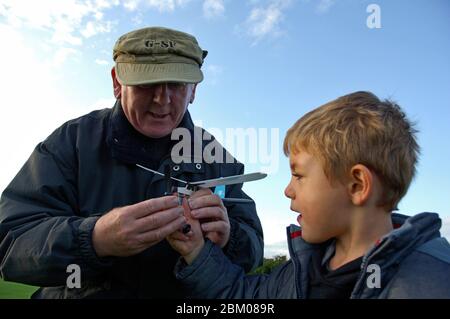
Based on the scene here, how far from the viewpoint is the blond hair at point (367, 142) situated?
2041mm

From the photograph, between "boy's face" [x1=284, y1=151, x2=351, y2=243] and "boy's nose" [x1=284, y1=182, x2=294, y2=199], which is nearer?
"boy's face" [x1=284, y1=151, x2=351, y2=243]

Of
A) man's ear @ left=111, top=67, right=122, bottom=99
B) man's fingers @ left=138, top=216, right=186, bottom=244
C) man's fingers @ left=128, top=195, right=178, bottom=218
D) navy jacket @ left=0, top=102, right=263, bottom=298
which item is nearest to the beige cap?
man's ear @ left=111, top=67, right=122, bottom=99

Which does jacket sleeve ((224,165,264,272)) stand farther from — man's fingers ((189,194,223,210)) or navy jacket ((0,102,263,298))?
man's fingers ((189,194,223,210))

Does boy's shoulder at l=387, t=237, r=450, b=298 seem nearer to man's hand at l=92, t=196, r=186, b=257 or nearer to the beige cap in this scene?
man's hand at l=92, t=196, r=186, b=257

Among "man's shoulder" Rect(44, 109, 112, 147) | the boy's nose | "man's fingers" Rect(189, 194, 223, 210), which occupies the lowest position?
"man's fingers" Rect(189, 194, 223, 210)

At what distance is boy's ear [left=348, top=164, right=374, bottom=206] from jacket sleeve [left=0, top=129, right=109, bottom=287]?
1312 millimetres

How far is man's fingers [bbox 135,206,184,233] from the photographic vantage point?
204 cm

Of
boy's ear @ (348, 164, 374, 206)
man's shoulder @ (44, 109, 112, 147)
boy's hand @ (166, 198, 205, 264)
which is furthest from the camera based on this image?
man's shoulder @ (44, 109, 112, 147)

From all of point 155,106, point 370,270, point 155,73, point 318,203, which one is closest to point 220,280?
point 318,203

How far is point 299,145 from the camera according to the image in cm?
220

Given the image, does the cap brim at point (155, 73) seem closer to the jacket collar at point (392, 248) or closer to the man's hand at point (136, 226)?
the man's hand at point (136, 226)

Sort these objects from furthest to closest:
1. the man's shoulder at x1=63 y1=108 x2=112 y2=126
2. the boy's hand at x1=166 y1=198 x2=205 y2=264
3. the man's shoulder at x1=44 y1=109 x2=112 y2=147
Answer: the man's shoulder at x1=63 y1=108 x2=112 y2=126 < the man's shoulder at x1=44 y1=109 x2=112 y2=147 < the boy's hand at x1=166 y1=198 x2=205 y2=264

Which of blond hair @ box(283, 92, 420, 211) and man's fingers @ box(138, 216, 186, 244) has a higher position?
blond hair @ box(283, 92, 420, 211)
